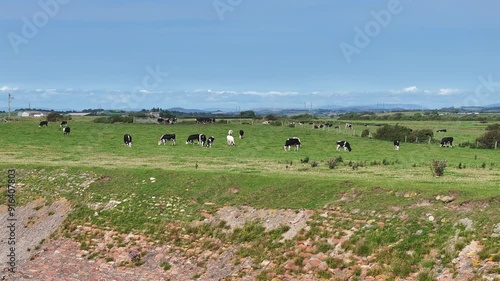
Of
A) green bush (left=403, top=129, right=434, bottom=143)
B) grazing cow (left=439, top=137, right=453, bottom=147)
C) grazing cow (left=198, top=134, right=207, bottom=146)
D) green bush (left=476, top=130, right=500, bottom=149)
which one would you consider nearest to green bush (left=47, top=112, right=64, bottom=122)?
grazing cow (left=198, top=134, right=207, bottom=146)

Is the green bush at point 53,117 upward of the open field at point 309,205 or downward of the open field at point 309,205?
upward

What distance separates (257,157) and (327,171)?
12.9 metres

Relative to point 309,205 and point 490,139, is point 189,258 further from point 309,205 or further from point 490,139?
point 490,139

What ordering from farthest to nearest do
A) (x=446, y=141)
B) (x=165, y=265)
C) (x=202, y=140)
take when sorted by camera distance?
(x=446, y=141), (x=202, y=140), (x=165, y=265)

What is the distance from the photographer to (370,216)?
20797 millimetres

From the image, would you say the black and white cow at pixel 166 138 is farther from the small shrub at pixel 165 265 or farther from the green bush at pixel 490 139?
the small shrub at pixel 165 265

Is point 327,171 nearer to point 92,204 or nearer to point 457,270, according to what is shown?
point 92,204

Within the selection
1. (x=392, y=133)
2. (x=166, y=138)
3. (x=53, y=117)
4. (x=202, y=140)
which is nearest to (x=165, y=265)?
(x=202, y=140)

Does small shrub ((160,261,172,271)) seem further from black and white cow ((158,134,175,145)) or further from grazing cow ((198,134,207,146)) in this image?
black and white cow ((158,134,175,145))

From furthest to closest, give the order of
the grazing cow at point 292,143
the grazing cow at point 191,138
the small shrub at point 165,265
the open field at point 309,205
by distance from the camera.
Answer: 1. the grazing cow at point 191,138
2. the grazing cow at point 292,143
3. the small shrub at point 165,265
4. the open field at point 309,205

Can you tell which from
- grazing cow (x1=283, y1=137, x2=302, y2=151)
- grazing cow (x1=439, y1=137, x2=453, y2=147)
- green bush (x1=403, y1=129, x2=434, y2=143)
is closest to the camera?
grazing cow (x1=283, y1=137, x2=302, y2=151)

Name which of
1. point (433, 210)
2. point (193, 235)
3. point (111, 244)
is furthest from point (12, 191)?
point (433, 210)

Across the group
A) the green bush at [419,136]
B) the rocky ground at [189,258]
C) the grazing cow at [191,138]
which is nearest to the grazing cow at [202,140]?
the grazing cow at [191,138]

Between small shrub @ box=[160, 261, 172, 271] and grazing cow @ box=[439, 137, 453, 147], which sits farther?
grazing cow @ box=[439, 137, 453, 147]
